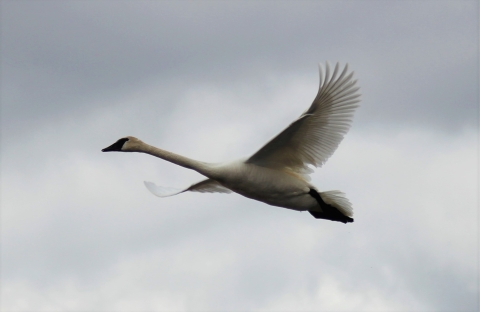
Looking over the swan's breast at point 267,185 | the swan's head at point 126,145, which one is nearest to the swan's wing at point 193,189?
the swan's head at point 126,145

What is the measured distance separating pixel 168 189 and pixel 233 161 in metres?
3.63

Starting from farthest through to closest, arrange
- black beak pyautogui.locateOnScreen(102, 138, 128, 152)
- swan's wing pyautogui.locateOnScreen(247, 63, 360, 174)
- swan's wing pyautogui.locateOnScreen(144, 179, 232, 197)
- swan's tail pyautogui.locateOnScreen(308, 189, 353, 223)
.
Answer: swan's wing pyautogui.locateOnScreen(144, 179, 232, 197)
black beak pyautogui.locateOnScreen(102, 138, 128, 152)
swan's tail pyautogui.locateOnScreen(308, 189, 353, 223)
swan's wing pyautogui.locateOnScreen(247, 63, 360, 174)

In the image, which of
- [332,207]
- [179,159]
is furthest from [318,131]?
[179,159]

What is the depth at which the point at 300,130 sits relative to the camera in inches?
902

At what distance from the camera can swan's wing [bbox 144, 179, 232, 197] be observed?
84.6 feet

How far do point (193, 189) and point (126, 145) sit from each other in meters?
2.29

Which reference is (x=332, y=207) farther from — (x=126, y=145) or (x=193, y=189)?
(x=126, y=145)

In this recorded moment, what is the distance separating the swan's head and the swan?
0.24 metres

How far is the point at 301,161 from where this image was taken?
2384cm

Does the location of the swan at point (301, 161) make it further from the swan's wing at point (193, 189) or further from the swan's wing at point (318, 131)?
the swan's wing at point (193, 189)

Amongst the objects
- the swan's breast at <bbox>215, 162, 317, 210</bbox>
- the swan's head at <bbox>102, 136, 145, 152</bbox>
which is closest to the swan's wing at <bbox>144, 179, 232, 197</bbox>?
the swan's head at <bbox>102, 136, 145, 152</bbox>

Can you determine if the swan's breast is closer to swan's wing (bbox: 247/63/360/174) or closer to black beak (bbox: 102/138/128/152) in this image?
swan's wing (bbox: 247/63/360/174)

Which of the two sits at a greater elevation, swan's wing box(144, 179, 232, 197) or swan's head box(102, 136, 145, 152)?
swan's head box(102, 136, 145, 152)

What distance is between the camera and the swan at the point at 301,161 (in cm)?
2244
